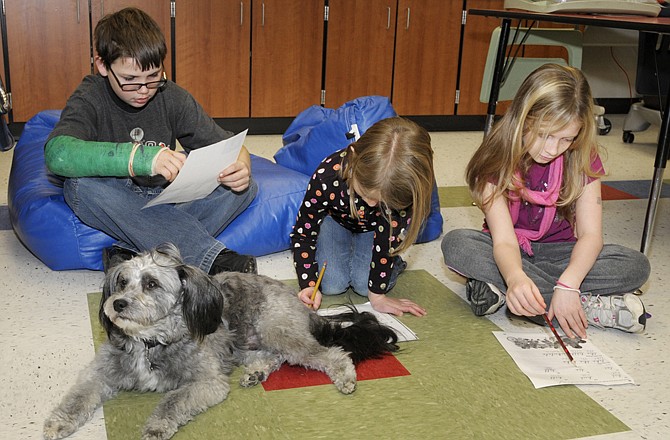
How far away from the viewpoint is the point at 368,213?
2490 millimetres

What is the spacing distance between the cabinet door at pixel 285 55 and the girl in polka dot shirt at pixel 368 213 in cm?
284

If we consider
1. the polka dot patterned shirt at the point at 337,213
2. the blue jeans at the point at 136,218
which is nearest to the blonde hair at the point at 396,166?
the polka dot patterned shirt at the point at 337,213

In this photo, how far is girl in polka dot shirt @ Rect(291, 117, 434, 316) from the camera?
2072 millimetres

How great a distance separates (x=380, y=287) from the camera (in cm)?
245

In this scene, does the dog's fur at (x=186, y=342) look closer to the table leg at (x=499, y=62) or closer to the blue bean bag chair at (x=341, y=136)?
the blue bean bag chair at (x=341, y=136)

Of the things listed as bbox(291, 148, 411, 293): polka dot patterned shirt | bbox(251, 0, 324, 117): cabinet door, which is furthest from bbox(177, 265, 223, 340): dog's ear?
bbox(251, 0, 324, 117): cabinet door

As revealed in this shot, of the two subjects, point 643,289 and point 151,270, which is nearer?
point 151,270

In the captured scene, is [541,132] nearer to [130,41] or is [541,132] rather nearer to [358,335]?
[358,335]

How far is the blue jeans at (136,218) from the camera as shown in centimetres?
253

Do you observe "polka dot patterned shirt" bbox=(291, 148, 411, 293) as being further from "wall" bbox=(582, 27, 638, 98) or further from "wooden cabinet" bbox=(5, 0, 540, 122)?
"wall" bbox=(582, 27, 638, 98)

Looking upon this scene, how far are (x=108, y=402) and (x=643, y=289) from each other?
1.97m

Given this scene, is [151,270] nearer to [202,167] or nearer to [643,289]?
[202,167]

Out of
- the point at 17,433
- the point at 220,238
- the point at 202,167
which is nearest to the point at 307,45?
the point at 220,238

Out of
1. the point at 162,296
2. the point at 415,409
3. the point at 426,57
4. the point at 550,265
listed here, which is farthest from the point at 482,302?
the point at 426,57
